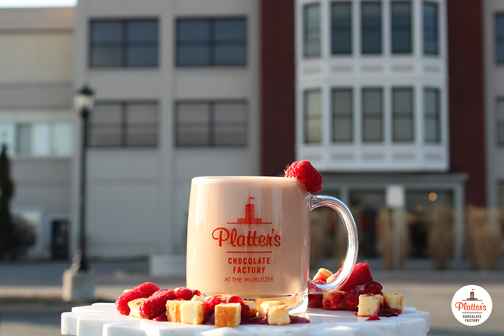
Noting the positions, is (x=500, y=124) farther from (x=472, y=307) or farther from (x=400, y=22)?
(x=472, y=307)

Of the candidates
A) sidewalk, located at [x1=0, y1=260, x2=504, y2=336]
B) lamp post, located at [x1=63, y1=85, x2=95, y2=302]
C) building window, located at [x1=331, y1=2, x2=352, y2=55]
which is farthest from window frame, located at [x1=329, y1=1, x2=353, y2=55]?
lamp post, located at [x1=63, y1=85, x2=95, y2=302]

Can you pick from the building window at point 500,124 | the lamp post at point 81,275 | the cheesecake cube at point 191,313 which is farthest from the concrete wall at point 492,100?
the cheesecake cube at point 191,313

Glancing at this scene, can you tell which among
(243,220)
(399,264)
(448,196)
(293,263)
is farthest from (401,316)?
(448,196)

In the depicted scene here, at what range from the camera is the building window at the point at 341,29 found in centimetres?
2431

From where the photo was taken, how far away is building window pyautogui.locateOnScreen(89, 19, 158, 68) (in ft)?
90.8

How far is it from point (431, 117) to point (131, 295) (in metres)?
24.0

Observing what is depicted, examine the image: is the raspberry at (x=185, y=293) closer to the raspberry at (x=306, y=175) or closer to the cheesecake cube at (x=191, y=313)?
the cheesecake cube at (x=191, y=313)

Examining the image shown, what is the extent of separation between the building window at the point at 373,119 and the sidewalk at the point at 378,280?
17.0 ft

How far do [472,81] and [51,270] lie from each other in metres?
18.9

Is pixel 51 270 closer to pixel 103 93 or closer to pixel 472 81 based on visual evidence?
pixel 103 93

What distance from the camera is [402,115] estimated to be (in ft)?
79.0

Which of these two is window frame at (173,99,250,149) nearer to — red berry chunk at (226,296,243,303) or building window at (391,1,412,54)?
building window at (391,1,412,54)

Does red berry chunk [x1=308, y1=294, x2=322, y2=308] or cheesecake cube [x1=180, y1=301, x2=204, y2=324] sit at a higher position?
cheesecake cube [x1=180, y1=301, x2=204, y2=324]

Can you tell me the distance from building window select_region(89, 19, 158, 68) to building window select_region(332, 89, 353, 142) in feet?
29.1
